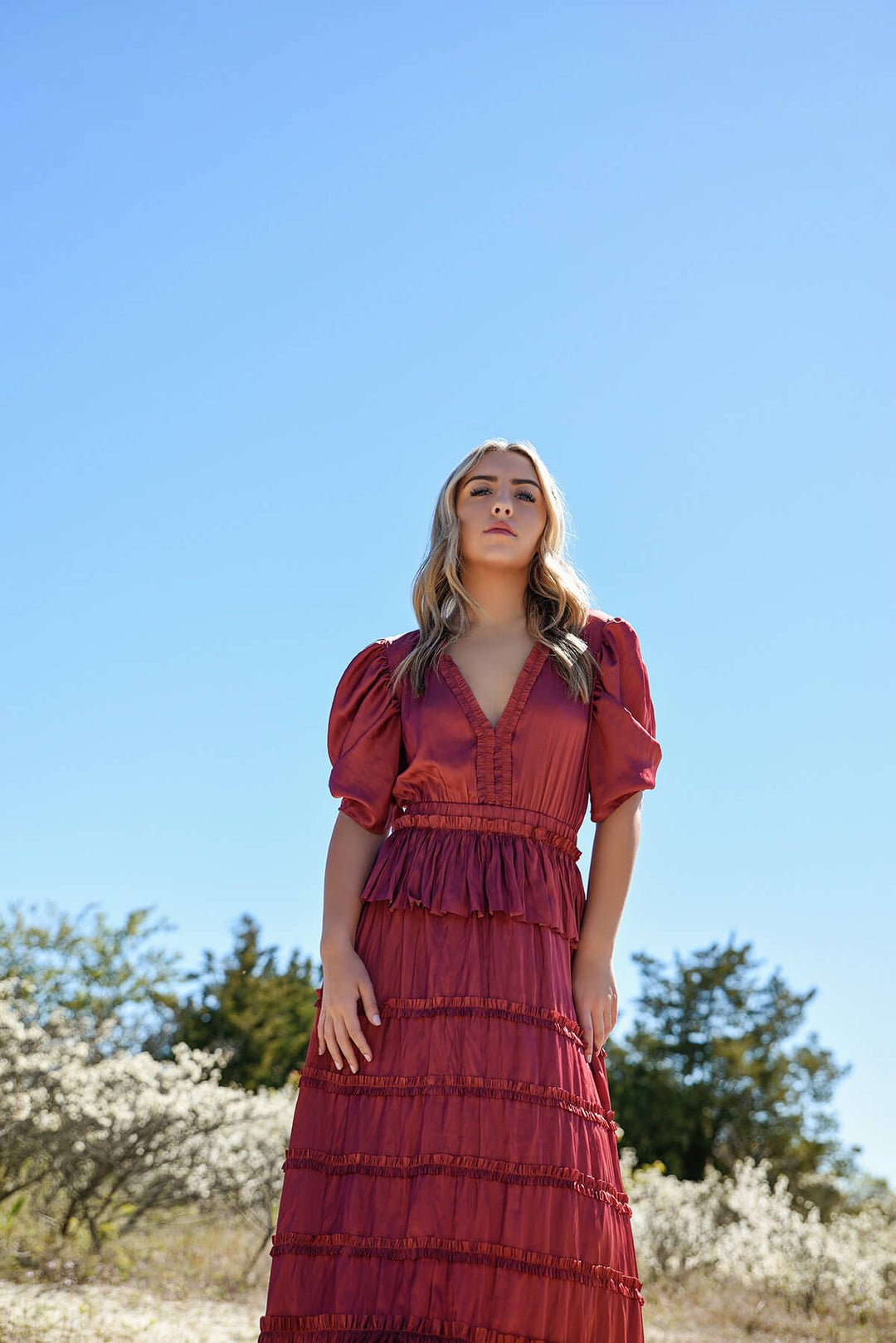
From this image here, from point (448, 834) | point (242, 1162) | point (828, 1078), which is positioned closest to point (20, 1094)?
point (242, 1162)

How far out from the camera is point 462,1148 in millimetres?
2174

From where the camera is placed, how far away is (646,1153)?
1962 centimetres

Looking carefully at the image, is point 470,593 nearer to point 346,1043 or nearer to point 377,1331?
point 346,1043

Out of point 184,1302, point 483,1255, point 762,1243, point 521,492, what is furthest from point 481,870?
point 762,1243

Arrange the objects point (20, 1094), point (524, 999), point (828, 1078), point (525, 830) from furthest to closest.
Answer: point (828, 1078), point (20, 1094), point (525, 830), point (524, 999)

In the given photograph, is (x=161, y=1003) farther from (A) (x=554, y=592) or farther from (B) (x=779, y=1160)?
(A) (x=554, y=592)

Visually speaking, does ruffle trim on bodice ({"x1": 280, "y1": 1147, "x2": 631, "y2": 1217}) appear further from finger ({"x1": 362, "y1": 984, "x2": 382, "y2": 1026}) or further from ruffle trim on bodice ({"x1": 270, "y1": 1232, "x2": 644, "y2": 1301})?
finger ({"x1": 362, "y1": 984, "x2": 382, "y2": 1026})

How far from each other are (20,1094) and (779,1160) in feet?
52.9

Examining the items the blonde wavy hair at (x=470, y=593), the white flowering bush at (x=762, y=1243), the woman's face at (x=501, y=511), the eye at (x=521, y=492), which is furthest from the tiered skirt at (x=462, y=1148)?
the white flowering bush at (x=762, y=1243)

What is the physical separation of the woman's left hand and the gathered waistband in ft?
0.86

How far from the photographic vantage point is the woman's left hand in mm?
2486

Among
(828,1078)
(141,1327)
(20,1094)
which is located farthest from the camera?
(828,1078)

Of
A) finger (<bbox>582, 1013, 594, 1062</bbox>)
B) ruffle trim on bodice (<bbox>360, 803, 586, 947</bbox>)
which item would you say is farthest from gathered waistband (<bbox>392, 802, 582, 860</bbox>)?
finger (<bbox>582, 1013, 594, 1062</bbox>)

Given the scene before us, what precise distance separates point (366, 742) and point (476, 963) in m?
0.65
